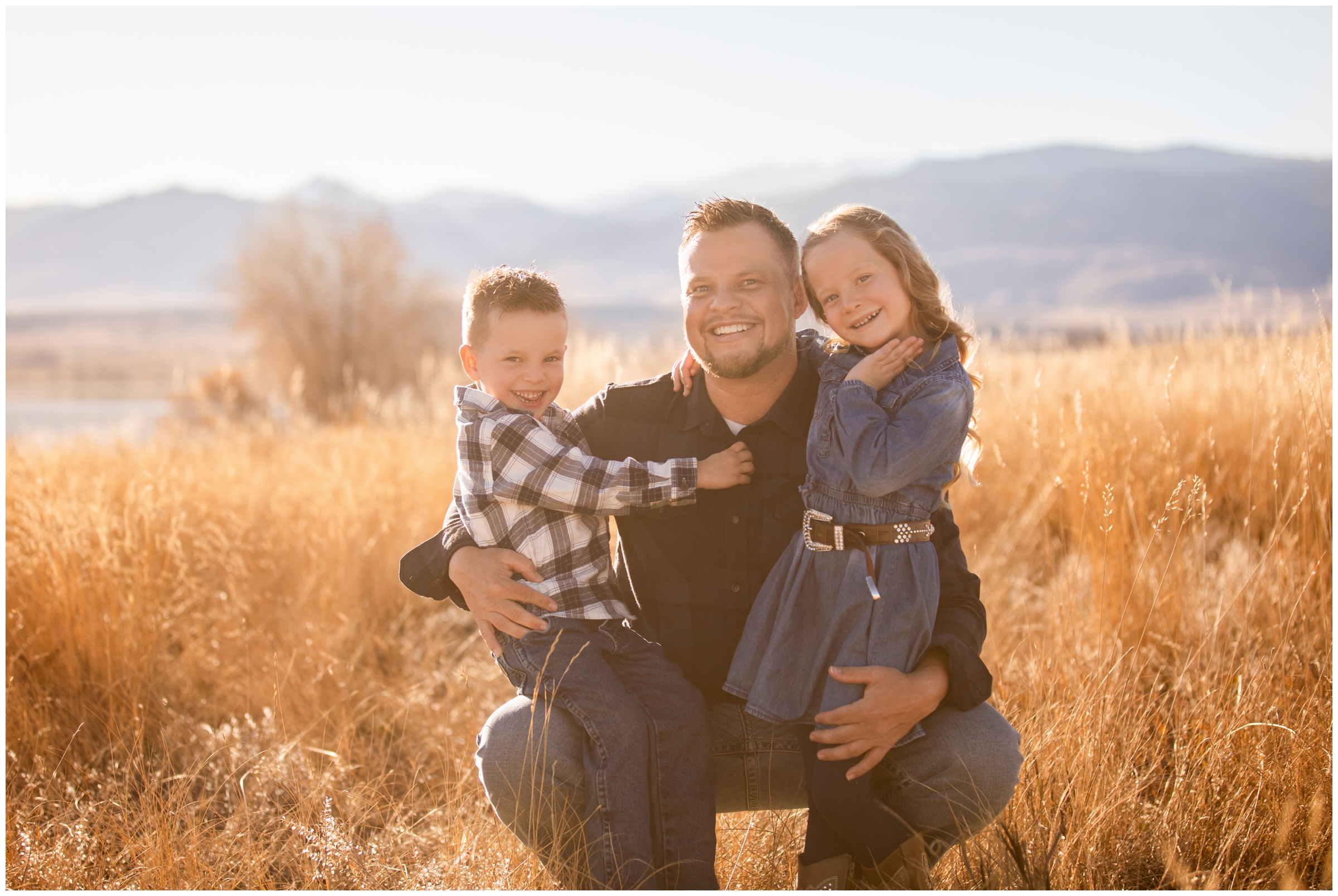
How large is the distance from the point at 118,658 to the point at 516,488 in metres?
2.12

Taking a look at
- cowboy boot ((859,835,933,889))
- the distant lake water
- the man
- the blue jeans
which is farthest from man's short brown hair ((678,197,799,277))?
the distant lake water

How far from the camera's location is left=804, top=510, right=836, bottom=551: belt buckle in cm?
208

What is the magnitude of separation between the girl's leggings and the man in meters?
0.05

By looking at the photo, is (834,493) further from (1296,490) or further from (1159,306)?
(1159,306)

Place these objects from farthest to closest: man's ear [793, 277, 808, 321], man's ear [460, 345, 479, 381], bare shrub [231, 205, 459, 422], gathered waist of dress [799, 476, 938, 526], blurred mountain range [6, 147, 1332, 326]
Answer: blurred mountain range [6, 147, 1332, 326], bare shrub [231, 205, 459, 422], man's ear [793, 277, 808, 321], man's ear [460, 345, 479, 381], gathered waist of dress [799, 476, 938, 526]

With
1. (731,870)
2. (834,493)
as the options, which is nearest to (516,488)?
(834,493)

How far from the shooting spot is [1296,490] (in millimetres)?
3357

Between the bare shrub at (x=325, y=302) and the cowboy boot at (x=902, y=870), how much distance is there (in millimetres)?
17274

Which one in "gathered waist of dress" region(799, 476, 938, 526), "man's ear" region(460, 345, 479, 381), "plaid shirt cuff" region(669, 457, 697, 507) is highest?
"man's ear" region(460, 345, 479, 381)

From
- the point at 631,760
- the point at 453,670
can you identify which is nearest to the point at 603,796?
the point at 631,760

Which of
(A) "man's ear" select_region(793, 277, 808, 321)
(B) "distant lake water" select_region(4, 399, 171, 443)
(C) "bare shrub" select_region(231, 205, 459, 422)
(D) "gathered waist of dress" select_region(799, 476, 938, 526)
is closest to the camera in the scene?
(D) "gathered waist of dress" select_region(799, 476, 938, 526)

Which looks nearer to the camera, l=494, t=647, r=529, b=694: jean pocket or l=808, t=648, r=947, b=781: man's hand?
l=808, t=648, r=947, b=781: man's hand

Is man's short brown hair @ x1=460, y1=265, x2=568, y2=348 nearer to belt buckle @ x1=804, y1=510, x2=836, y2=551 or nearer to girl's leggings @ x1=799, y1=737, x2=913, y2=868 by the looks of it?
belt buckle @ x1=804, y1=510, x2=836, y2=551

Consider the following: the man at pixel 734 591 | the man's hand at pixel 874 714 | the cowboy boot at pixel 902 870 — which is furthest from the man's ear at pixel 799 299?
the cowboy boot at pixel 902 870
